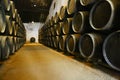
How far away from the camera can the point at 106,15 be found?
9.04 ft

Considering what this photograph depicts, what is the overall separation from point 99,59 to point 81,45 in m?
0.70

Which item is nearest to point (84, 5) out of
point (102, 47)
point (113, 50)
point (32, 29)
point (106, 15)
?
point (106, 15)

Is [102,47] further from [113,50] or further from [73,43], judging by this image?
[73,43]

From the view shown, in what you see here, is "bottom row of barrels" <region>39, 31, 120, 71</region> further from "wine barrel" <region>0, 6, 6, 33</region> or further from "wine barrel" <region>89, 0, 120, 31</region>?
"wine barrel" <region>0, 6, 6, 33</region>

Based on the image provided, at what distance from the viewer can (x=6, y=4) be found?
3930 millimetres

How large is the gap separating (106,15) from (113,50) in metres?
0.56

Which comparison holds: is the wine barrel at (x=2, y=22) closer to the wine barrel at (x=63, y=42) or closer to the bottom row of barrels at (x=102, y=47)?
the bottom row of barrels at (x=102, y=47)

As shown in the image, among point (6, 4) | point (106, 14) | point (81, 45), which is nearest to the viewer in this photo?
point (106, 14)

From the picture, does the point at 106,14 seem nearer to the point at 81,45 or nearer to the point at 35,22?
the point at 81,45

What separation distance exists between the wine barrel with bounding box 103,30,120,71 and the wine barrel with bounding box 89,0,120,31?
17 centimetres

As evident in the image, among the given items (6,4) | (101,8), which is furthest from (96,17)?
(6,4)

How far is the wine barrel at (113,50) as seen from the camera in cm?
244

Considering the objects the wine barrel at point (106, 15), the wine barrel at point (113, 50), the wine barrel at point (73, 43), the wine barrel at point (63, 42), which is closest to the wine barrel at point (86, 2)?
the wine barrel at point (106, 15)

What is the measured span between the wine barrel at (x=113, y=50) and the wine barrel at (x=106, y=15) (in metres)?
0.17
